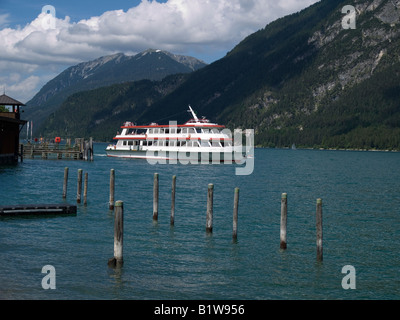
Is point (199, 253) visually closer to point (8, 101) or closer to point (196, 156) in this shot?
point (8, 101)

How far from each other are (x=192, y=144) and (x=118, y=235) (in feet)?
218

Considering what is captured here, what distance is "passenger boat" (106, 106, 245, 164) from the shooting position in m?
82.1

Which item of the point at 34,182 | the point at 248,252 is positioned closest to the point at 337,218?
the point at 248,252

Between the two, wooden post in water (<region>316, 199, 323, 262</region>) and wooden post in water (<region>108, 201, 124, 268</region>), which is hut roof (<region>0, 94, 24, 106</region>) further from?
wooden post in water (<region>316, 199, 323, 262</region>)

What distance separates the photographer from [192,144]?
84.9 meters

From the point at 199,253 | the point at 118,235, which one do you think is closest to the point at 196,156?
the point at 199,253

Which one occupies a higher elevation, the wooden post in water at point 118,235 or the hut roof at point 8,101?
the hut roof at point 8,101

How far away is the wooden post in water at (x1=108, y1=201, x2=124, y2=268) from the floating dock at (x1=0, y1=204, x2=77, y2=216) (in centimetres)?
1278

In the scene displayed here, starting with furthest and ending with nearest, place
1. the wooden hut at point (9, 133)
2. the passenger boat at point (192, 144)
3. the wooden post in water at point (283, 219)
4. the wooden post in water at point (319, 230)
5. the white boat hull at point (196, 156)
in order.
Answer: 1. the white boat hull at point (196, 156)
2. the passenger boat at point (192, 144)
3. the wooden hut at point (9, 133)
4. the wooden post in water at point (283, 219)
5. the wooden post in water at point (319, 230)

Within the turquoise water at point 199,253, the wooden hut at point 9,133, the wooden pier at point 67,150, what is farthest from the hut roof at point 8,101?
the turquoise water at point 199,253

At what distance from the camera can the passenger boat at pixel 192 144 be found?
82.1 m

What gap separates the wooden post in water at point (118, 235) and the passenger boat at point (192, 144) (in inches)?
2472

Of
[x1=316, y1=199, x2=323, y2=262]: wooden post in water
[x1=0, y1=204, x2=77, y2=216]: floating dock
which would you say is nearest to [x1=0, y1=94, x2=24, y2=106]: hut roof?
[x1=0, y1=204, x2=77, y2=216]: floating dock

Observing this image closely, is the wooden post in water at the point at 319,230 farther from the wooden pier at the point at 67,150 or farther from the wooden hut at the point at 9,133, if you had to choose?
the wooden pier at the point at 67,150
